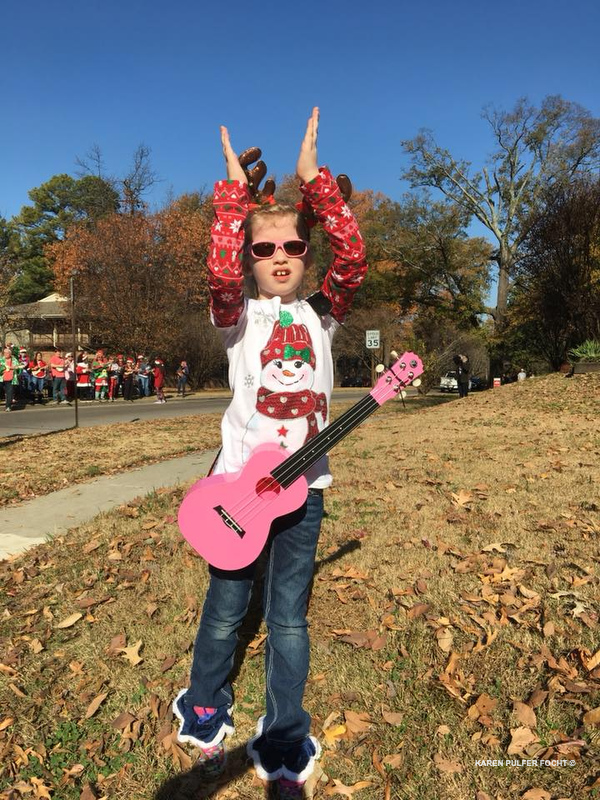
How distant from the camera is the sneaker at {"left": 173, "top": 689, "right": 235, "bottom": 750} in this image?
2408mm

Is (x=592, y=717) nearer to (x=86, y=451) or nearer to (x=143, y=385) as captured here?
(x=86, y=451)

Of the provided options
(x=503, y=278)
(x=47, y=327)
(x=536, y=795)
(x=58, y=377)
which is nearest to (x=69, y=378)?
(x=58, y=377)

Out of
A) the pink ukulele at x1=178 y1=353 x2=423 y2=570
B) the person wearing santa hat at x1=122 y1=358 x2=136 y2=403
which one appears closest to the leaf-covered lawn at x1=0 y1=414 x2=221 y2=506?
the pink ukulele at x1=178 y1=353 x2=423 y2=570

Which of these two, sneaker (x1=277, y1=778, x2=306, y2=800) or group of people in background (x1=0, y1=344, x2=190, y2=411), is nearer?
sneaker (x1=277, y1=778, x2=306, y2=800)

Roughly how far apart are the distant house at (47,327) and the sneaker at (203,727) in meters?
33.8

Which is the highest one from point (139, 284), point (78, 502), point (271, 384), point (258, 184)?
point (139, 284)

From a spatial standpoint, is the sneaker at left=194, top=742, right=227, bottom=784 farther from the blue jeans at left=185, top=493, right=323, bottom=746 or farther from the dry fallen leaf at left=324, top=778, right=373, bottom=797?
the dry fallen leaf at left=324, top=778, right=373, bottom=797

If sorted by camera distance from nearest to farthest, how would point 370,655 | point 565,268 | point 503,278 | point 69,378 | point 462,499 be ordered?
point 370,655, point 462,499, point 565,268, point 69,378, point 503,278

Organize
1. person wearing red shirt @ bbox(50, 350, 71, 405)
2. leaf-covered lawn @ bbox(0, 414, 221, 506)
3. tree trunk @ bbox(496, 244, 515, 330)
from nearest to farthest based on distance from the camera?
leaf-covered lawn @ bbox(0, 414, 221, 506) < person wearing red shirt @ bbox(50, 350, 71, 405) < tree trunk @ bbox(496, 244, 515, 330)

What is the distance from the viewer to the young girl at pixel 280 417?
228cm

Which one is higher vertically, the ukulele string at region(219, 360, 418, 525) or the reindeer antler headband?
the reindeer antler headband

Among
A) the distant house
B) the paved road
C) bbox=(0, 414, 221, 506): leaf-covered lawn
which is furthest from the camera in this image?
the distant house

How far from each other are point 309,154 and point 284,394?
0.97m

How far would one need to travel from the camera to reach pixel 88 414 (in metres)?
16.8
